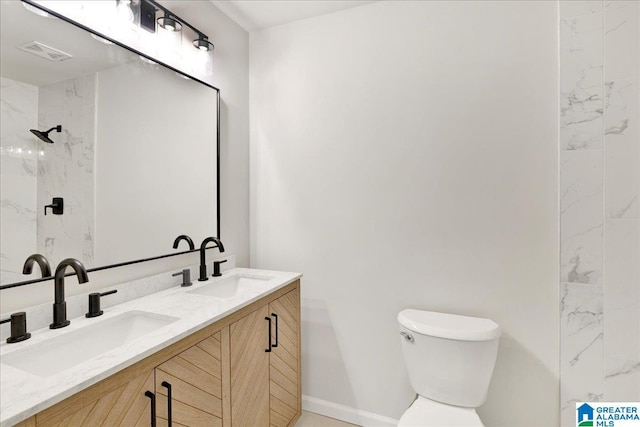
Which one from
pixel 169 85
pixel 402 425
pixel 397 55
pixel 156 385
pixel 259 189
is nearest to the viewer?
pixel 156 385

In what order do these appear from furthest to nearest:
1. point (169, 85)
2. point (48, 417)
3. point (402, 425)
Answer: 1. point (169, 85)
2. point (402, 425)
3. point (48, 417)

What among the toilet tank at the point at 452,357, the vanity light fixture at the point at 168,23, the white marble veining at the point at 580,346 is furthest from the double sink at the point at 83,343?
the white marble veining at the point at 580,346

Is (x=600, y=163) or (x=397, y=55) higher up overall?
(x=397, y=55)

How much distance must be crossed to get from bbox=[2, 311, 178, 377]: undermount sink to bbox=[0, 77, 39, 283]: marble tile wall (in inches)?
10.7

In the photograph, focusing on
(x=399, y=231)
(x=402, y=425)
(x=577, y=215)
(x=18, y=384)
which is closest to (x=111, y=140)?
(x=18, y=384)

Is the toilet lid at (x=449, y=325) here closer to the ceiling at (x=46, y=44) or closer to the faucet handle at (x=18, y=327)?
the faucet handle at (x=18, y=327)

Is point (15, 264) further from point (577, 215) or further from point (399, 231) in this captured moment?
point (577, 215)

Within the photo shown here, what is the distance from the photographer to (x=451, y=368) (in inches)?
59.3

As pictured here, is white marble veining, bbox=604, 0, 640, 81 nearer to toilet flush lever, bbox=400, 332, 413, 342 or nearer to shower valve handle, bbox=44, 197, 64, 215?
toilet flush lever, bbox=400, 332, 413, 342

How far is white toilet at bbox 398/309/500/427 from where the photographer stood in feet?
4.80

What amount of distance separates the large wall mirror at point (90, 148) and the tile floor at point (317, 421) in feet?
4.35

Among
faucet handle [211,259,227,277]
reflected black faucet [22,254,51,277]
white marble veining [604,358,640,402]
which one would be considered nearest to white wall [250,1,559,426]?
white marble veining [604,358,640,402]

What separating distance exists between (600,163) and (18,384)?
89.1 inches

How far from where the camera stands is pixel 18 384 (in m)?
0.79
